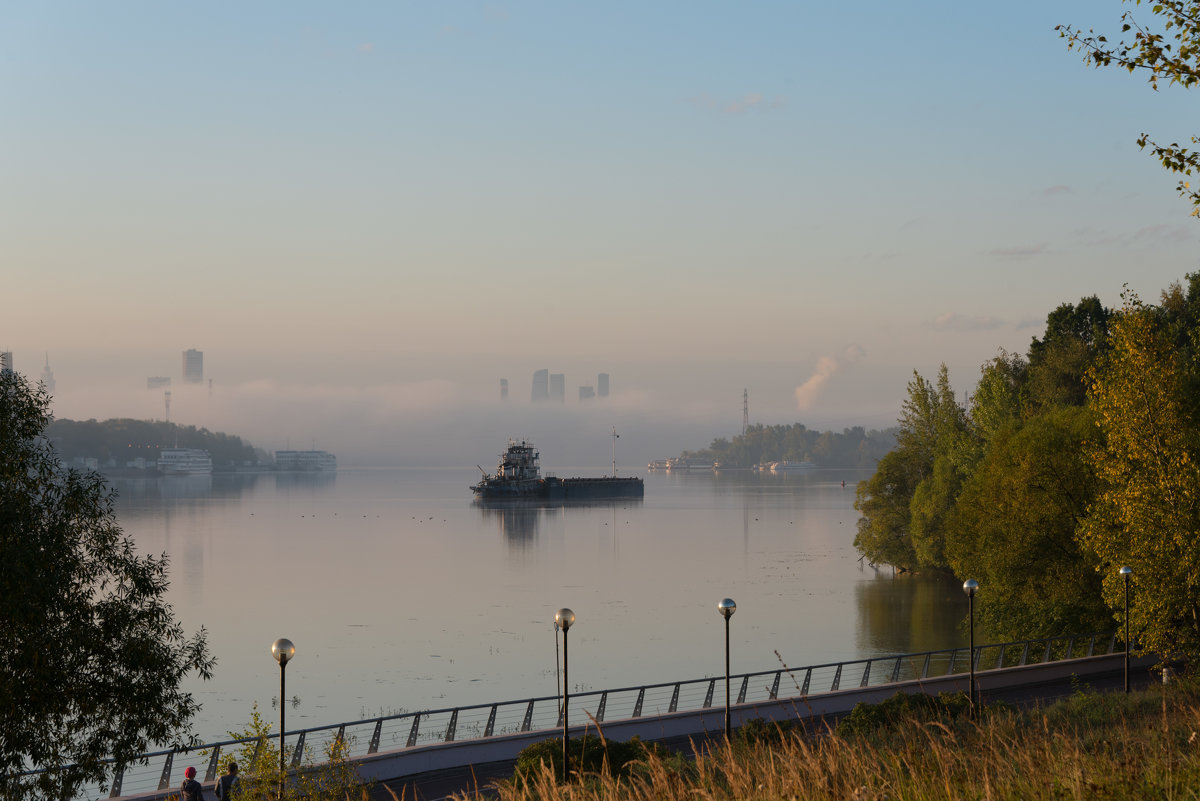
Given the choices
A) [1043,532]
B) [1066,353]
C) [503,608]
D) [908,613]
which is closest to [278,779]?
[1043,532]

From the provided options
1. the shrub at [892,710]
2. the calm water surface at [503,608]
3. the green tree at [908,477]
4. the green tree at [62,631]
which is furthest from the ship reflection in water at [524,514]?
the shrub at [892,710]

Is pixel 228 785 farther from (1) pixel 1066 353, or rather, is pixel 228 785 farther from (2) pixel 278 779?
(1) pixel 1066 353

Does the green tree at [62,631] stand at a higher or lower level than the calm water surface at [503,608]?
higher

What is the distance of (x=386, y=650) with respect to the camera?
174ft

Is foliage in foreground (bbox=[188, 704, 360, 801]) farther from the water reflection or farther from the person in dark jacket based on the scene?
the water reflection

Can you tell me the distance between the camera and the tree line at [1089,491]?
32.3 m

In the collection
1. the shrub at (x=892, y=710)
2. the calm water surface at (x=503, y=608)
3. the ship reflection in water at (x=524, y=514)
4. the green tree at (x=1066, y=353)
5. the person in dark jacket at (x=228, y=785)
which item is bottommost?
the ship reflection in water at (x=524, y=514)

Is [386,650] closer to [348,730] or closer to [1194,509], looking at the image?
[348,730]

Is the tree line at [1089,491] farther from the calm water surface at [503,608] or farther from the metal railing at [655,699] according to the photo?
the calm water surface at [503,608]

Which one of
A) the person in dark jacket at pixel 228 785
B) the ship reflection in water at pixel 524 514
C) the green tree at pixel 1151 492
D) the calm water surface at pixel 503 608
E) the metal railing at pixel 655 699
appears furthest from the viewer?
the ship reflection in water at pixel 524 514

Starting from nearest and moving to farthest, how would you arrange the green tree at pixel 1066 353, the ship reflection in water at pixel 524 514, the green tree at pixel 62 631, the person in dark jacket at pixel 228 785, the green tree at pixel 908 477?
1. the person in dark jacket at pixel 228 785
2. the green tree at pixel 62 631
3. the green tree at pixel 1066 353
4. the green tree at pixel 908 477
5. the ship reflection in water at pixel 524 514

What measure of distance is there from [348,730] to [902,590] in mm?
45178

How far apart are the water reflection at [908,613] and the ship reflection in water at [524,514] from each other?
1849 inches

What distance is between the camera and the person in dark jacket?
1938 cm
